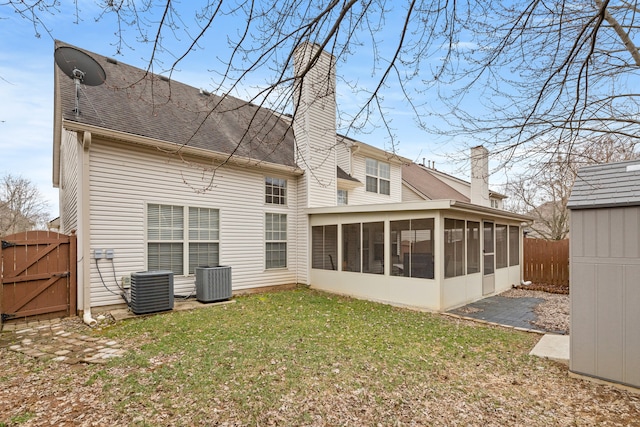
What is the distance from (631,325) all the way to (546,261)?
9165 mm

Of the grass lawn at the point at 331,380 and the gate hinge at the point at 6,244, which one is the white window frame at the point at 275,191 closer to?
the grass lawn at the point at 331,380

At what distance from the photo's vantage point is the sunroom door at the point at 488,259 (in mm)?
8886

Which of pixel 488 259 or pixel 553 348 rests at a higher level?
pixel 488 259

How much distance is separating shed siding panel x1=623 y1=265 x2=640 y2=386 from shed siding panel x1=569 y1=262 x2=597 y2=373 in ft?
0.85

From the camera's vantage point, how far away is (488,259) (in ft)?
29.9

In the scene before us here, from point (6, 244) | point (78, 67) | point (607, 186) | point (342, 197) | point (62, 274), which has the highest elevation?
point (78, 67)

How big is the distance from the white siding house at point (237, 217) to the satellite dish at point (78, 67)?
0.08 m

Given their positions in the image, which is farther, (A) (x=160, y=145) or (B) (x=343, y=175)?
(B) (x=343, y=175)

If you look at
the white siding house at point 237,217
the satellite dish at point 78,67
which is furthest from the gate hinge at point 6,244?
the satellite dish at point 78,67

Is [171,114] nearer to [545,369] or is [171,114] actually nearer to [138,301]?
[138,301]

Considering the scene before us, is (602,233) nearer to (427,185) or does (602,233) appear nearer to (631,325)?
(631,325)

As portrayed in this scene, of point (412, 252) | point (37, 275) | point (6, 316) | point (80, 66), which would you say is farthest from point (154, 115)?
point (412, 252)

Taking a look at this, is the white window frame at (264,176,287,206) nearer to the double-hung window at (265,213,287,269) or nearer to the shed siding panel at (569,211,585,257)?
the double-hung window at (265,213,287,269)

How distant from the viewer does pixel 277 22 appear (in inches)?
118
